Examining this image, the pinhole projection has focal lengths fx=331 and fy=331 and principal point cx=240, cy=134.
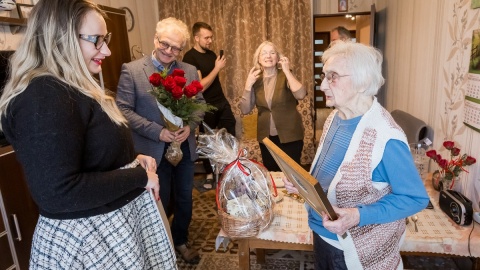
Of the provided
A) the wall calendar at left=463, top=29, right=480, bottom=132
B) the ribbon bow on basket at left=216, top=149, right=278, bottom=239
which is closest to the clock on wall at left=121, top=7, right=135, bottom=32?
the ribbon bow on basket at left=216, top=149, right=278, bottom=239

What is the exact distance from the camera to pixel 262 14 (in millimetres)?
4207

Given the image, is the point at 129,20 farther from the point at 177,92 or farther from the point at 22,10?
the point at 177,92

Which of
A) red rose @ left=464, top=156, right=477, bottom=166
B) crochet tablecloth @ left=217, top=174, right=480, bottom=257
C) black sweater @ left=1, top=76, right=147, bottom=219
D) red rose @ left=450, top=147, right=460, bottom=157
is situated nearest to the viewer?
black sweater @ left=1, top=76, right=147, bottom=219

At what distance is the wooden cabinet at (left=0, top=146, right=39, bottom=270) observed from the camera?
1.74 metres

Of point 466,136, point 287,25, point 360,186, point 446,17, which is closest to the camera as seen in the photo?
point 360,186

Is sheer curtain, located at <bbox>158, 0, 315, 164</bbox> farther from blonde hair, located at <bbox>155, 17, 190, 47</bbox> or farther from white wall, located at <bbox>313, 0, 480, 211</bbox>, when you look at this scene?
blonde hair, located at <bbox>155, 17, 190, 47</bbox>

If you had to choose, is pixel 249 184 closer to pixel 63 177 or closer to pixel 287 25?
pixel 63 177

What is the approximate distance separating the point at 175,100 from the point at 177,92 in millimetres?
105

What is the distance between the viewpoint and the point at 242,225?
1.49 metres

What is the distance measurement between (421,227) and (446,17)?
1.36m

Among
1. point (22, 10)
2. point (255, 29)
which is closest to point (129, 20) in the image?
point (255, 29)

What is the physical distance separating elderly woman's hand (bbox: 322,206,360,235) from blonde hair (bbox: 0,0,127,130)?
80cm

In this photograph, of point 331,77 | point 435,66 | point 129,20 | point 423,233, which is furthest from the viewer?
point 129,20

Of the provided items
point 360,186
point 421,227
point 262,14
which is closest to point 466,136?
point 421,227
